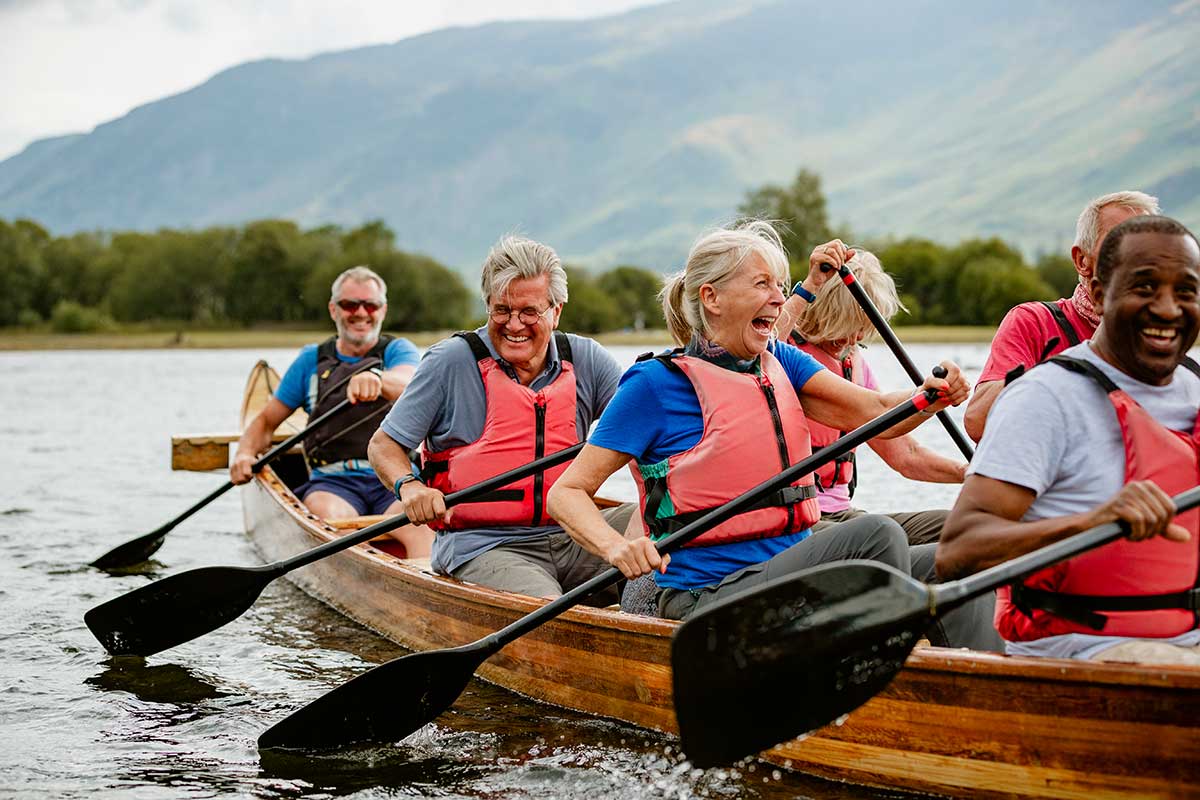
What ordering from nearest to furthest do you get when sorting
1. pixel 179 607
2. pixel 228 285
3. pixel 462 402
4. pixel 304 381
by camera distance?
pixel 462 402, pixel 179 607, pixel 304 381, pixel 228 285

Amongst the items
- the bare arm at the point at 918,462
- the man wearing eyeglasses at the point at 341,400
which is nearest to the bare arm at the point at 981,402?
the bare arm at the point at 918,462

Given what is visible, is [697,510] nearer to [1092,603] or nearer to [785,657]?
[785,657]

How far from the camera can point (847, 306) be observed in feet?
16.1

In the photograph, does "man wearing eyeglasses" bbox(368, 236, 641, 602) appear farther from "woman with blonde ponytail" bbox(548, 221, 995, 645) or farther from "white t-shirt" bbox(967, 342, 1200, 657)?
"white t-shirt" bbox(967, 342, 1200, 657)

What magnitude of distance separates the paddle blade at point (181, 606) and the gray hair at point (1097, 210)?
367cm

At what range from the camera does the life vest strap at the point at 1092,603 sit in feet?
9.67

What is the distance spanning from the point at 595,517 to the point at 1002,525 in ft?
4.44

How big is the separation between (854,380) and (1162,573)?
2273 millimetres

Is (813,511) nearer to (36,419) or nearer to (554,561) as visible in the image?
(554,561)

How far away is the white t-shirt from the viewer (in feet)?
9.37

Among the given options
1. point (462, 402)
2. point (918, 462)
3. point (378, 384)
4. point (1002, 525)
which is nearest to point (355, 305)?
point (378, 384)

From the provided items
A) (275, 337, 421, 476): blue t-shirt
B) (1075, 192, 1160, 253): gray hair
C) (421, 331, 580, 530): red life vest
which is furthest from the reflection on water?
(1075, 192, 1160, 253): gray hair

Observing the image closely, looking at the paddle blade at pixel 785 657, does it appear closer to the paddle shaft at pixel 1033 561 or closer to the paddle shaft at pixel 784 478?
the paddle shaft at pixel 1033 561

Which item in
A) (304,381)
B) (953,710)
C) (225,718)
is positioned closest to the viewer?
(953,710)
